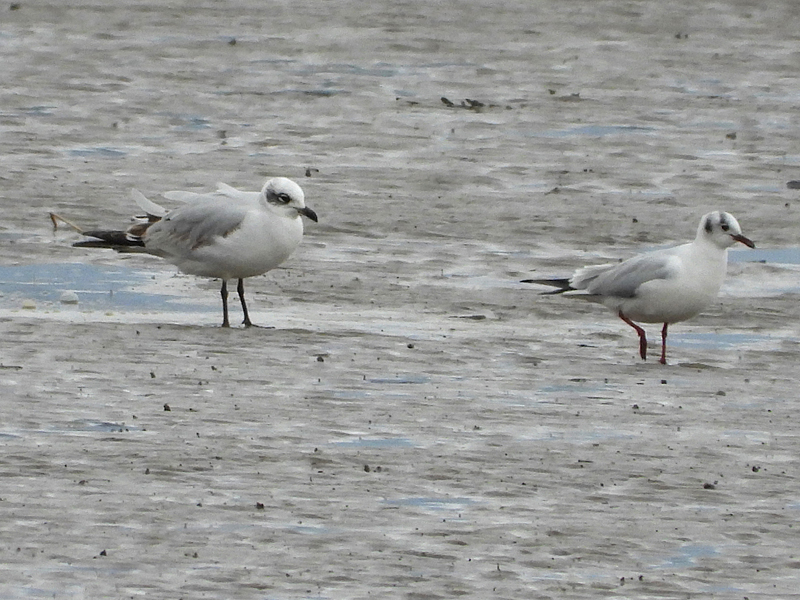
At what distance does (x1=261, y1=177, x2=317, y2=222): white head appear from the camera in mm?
12305

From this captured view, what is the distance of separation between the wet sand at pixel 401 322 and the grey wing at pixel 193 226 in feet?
1.24

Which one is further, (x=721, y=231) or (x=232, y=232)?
(x=232, y=232)

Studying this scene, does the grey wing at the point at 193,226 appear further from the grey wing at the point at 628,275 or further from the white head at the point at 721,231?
the white head at the point at 721,231

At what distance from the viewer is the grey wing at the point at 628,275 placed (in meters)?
11.7

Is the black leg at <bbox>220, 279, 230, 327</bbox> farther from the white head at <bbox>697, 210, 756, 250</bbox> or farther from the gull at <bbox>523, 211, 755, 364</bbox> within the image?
the white head at <bbox>697, 210, 756, 250</bbox>

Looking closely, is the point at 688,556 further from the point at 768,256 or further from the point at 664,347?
the point at 768,256

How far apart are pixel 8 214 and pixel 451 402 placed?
5.55 m

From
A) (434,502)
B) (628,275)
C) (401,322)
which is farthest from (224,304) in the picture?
(434,502)

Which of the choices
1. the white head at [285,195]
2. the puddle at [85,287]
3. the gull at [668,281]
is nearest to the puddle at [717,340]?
the gull at [668,281]

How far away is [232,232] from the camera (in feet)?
40.2

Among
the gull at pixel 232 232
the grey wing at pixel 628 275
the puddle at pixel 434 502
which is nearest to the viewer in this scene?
the puddle at pixel 434 502

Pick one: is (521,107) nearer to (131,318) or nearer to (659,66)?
(659,66)

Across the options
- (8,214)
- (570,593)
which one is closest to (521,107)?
(8,214)

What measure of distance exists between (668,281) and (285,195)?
238 cm
